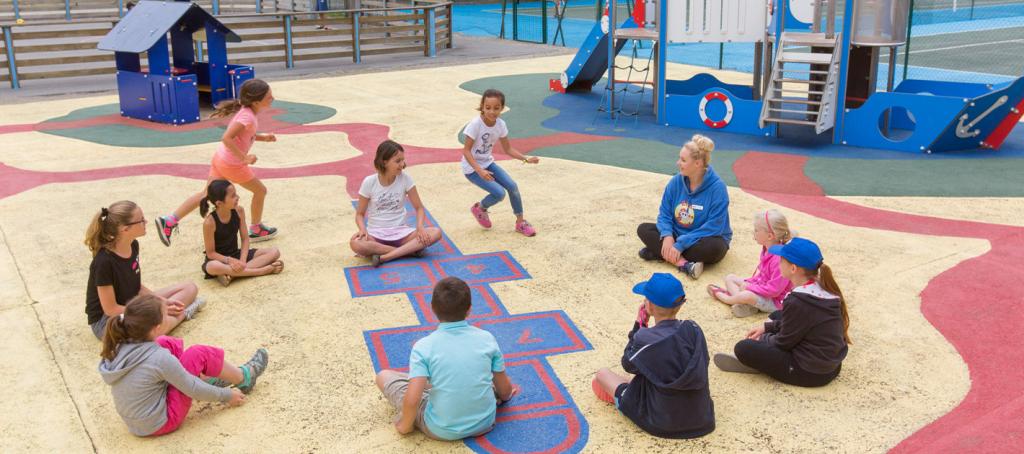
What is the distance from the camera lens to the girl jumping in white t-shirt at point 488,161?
29.1 ft

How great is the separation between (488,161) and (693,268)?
8.16ft

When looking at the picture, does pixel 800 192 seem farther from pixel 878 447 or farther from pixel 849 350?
pixel 878 447

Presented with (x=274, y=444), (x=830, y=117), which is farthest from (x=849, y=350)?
(x=830, y=117)

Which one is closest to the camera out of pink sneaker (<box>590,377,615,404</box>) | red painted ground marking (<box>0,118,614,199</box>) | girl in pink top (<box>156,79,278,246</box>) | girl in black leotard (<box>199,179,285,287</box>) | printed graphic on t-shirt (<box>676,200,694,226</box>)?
pink sneaker (<box>590,377,615,404</box>)

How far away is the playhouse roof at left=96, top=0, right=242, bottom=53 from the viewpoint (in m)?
15.1

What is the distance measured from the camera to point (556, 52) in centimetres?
2444

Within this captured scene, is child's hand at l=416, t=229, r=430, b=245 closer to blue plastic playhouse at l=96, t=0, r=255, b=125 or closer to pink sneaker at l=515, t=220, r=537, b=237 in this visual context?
pink sneaker at l=515, t=220, r=537, b=237

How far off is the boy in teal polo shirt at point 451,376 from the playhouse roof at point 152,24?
38.4ft

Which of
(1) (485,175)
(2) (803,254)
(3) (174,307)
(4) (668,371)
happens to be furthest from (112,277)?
(2) (803,254)

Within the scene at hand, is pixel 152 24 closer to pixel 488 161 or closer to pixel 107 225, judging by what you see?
pixel 488 161

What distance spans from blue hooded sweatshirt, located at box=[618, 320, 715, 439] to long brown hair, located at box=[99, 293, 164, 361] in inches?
107

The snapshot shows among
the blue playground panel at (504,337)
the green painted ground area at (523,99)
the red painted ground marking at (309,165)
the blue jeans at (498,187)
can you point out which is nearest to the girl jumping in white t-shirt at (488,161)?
the blue jeans at (498,187)

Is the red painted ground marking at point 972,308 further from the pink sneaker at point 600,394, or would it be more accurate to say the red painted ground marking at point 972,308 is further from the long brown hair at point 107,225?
the long brown hair at point 107,225

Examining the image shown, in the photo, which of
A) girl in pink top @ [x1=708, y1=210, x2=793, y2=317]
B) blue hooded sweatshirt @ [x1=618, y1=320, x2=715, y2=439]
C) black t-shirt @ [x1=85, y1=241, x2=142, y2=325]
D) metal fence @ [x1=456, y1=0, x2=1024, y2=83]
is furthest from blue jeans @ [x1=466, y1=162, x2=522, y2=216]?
metal fence @ [x1=456, y1=0, x2=1024, y2=83]
